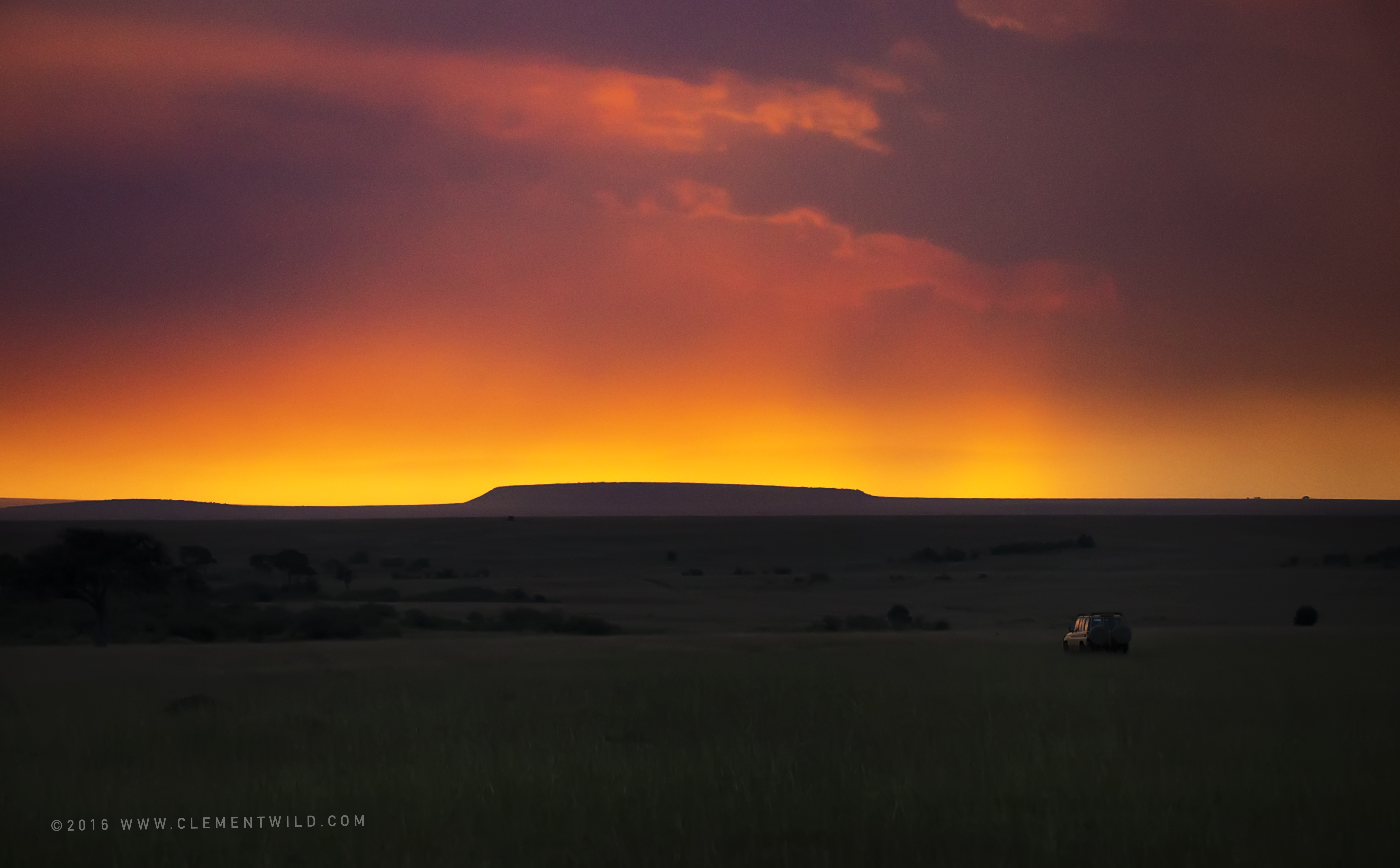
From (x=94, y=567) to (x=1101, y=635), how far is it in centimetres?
2986

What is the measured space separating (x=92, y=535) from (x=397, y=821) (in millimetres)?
31811

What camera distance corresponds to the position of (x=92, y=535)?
39.0 metres

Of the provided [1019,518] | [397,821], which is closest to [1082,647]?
[397,821]

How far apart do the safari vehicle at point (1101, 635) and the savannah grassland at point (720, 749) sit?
2.46ft

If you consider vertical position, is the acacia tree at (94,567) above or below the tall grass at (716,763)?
above

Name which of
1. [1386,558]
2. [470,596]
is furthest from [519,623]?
[1386,558]

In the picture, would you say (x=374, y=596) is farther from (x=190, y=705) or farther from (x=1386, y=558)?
(x=1386, y=558)

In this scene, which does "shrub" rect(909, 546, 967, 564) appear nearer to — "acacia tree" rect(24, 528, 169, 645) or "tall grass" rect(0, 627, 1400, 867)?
"acacia tree" rect(24, 528, 169, 645)

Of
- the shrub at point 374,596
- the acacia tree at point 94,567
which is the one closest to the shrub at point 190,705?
the acacia tree at point 94,567

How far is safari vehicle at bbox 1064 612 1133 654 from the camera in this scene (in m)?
30.4

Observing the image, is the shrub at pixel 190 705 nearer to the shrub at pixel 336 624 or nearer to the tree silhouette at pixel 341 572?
the shrub at pixel 336 624

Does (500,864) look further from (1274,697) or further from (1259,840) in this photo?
(1274,697)

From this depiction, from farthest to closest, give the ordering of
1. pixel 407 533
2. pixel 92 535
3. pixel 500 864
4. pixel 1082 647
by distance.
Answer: pixel 407 533 < pixel 92 535 < pixel 1082 647 < pixel 500 864

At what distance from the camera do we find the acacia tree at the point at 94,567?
3850 centimetres
